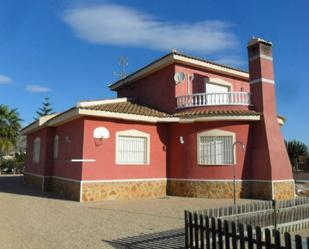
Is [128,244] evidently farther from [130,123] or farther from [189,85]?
[189,85]

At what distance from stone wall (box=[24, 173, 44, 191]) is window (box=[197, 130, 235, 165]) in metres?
9.30

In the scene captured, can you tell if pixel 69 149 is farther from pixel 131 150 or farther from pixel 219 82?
pixel 219 82

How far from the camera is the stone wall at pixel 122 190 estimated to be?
44.6ft

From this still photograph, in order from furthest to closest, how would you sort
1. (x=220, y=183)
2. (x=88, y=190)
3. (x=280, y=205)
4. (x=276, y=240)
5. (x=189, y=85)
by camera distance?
(x=189, y=85)
(x=220, y=183)
(x=88, y=190)
(x=280, y=205)
(x=276, y=240)

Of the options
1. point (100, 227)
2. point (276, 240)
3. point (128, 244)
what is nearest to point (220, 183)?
point (100, 227)

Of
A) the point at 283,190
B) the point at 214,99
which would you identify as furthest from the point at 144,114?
the point at 283,190

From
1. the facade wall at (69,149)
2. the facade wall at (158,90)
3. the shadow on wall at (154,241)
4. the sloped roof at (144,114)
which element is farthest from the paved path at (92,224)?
the facade wall at (158,90)

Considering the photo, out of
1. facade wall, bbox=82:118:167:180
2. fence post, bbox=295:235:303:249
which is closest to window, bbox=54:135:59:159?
facade wall, bbox=82:118:167:180

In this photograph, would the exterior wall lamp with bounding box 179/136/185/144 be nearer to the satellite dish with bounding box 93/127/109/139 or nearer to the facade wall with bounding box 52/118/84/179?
the satellite dish with bounding box 93/127/109/139

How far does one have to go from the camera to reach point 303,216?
8453 millimetres

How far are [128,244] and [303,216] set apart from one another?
4822 millimetres

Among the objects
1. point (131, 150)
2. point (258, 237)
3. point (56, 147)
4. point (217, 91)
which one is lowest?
point (258, 237)

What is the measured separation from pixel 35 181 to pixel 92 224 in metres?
12.7

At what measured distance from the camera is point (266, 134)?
573 inches
